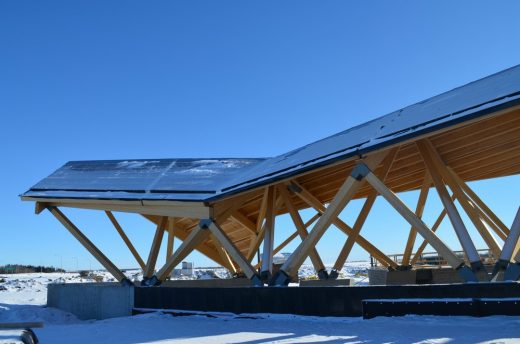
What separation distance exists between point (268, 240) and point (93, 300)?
7.27m

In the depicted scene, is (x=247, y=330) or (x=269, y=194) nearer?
(x=247, y=330)

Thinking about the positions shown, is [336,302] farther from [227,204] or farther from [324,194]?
[324,194]

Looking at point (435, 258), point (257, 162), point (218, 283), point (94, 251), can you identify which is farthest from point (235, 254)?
point (435, 258)

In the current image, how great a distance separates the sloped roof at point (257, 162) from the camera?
11.7 meters

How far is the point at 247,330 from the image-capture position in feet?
37.0

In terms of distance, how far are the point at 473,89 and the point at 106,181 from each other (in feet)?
47.4

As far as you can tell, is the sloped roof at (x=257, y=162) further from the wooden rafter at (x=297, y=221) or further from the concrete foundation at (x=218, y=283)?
the concrete foundation at (x=218, y=283)

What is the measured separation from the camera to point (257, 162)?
22156mm

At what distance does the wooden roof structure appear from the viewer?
40.5ft

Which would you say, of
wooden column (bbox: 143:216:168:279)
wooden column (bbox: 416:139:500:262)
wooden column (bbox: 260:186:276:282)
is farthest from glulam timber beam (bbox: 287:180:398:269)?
wooden column (bbox: 143:216:168:279)

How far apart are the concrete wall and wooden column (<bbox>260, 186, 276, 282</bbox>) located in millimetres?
4932

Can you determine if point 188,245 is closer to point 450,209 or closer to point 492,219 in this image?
point 450,209

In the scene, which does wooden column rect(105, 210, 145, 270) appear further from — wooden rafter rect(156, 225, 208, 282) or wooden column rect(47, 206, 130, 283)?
wooden rafter rect(156, 225, 208, 282)

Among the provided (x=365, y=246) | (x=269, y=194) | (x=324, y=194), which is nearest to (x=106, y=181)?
(x=269, y=194)
